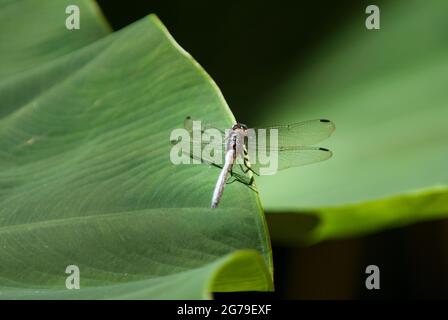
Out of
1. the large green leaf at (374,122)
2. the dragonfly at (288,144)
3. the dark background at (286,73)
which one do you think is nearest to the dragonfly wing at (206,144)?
the dragonfly at (288,144)

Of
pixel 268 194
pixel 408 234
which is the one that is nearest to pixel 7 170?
pixel 268 194

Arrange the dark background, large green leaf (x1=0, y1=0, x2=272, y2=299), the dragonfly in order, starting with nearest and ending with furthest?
1. large green leaf (x1=0, y1=0, x2=272, y2=299)
2. the dragonfly
3. the dark background

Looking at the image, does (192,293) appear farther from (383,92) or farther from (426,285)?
(426,285)

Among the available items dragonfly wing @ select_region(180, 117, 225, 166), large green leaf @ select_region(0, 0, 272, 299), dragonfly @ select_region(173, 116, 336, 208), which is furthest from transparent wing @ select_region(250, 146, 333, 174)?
large green leaf @ select_region(0, 0, 272, 299)

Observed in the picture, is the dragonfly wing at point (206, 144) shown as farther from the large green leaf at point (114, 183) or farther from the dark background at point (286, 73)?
the dark background at point (286, 73)

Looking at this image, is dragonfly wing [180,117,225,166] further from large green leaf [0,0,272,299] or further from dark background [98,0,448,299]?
dark background [98,0,448,299]

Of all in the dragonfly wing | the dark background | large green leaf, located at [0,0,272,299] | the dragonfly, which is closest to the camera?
large green leaf, located at [0,0,272,299]
